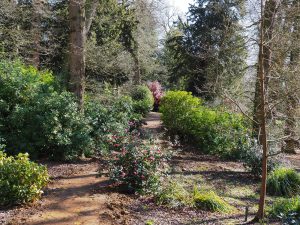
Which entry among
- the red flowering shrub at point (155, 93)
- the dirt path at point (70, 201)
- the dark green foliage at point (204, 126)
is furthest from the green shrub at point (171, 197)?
the red flowering shrub at point (155, 93)

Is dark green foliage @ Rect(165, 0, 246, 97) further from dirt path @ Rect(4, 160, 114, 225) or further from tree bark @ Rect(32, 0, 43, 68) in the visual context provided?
dirt path @ Rect(4, 160, 114, 225)

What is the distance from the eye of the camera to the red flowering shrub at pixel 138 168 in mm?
5691

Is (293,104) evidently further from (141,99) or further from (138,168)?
(141,99)


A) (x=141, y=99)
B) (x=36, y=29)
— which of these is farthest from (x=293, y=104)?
(x=141, y=99)

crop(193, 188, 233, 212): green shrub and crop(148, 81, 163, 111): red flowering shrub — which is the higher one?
crop(148, 81, 163, 111): red flowering shrub

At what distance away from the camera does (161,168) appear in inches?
249

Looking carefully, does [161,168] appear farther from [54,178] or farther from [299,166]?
[299,166]

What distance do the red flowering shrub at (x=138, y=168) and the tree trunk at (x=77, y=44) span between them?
318 centimetres

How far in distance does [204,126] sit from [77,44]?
510cm

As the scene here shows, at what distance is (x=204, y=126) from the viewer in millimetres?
11164

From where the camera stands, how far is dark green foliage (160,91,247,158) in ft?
34.6

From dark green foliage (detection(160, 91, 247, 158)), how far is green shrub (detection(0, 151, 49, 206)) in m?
6.49

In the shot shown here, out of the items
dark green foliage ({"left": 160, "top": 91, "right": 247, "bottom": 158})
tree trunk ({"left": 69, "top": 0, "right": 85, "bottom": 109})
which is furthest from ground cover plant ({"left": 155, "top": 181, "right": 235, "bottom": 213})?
dark green foliage ({"left": 160, "top": 91, "right": 247, "bottom": 158})

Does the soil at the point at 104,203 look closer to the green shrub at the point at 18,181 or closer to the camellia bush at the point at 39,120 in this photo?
the green shrub at the point at 18,181
